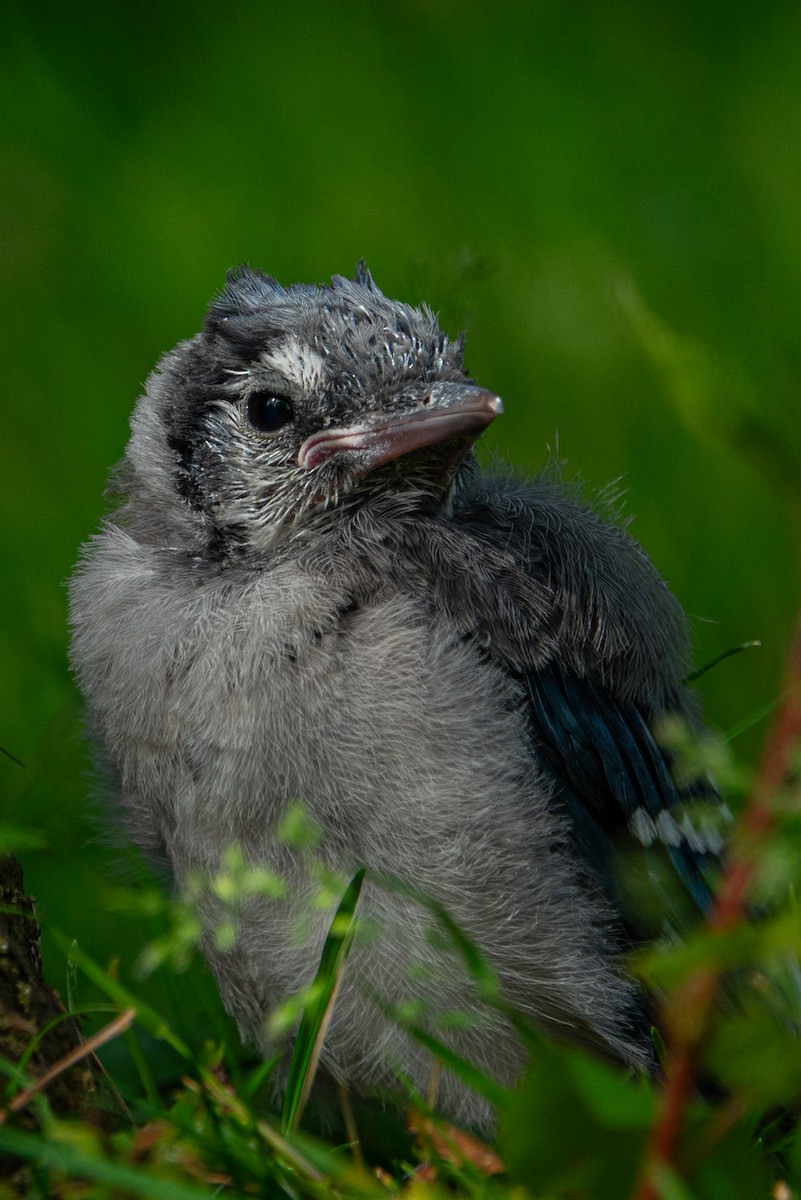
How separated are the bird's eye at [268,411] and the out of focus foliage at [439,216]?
2.54 feet

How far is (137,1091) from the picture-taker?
222cm

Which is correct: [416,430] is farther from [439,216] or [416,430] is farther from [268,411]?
[439,216]

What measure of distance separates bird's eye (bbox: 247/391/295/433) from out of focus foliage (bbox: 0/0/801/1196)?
78 centimetres

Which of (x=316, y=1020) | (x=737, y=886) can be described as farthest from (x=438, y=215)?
(x=737, y=886)

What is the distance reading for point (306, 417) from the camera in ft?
7.10

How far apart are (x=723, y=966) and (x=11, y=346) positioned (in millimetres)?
3304

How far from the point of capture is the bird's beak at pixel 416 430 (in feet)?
6.48

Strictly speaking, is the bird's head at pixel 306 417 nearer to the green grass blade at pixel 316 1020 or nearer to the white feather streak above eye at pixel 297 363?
the white feather streak above eye at pixel 297 363

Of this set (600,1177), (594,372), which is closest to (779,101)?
(594,372)

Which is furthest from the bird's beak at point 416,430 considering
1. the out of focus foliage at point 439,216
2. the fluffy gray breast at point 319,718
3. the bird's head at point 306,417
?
the out of focus foliage at point 439,216

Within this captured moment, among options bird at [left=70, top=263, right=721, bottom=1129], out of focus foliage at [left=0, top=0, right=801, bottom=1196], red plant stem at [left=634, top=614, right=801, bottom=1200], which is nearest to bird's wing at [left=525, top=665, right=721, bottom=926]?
bird at [left=70, top=263, right=721, bottom=1129]

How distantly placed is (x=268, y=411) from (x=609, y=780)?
0.77m

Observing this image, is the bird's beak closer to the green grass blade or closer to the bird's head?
the bird's head

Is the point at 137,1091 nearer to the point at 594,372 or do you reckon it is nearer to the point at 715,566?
the point at 715,566
